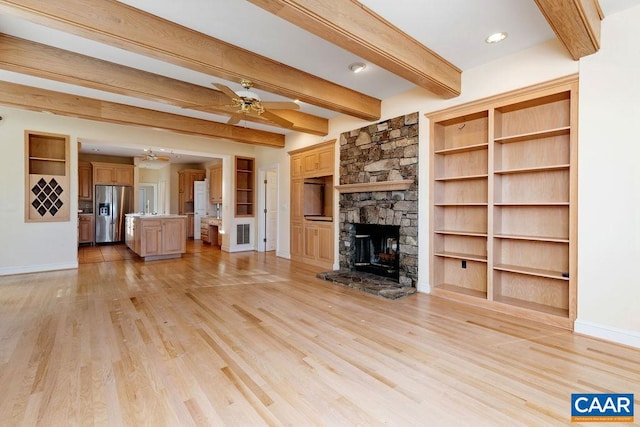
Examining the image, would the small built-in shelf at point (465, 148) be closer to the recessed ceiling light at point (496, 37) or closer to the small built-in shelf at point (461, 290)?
the recessed ceiling light at point (496, 37)

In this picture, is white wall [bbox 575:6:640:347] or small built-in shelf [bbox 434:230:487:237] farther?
small built-in shelf [bbox 434:230:487:237]

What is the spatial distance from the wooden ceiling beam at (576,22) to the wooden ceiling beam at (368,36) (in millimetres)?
1096

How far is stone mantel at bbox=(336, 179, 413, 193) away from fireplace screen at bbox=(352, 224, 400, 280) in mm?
631

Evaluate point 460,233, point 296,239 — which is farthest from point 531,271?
point 296,239

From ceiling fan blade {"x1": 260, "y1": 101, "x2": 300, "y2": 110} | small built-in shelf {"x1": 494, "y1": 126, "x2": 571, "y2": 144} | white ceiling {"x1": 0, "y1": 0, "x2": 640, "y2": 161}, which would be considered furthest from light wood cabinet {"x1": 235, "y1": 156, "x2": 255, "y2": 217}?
small built-in shelf {"x1": 494, "y1": 126, "x2": 571, "y2": 144}

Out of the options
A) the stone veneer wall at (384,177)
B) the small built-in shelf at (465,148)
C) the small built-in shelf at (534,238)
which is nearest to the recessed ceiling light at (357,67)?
the stone veneer wall at (384,177)

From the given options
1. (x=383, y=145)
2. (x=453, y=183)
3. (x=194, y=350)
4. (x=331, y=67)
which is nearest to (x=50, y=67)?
(x=331, y=67)

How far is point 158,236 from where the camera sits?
6.56m

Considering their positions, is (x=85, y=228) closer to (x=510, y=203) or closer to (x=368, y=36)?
(x=368, y=36)

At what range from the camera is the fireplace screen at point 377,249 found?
16.3 ft

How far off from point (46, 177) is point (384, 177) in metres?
5.98

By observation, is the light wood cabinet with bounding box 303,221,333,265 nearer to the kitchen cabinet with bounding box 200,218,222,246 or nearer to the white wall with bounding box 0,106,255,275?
the kitchen cabinet with bounding box 200,218,222,246

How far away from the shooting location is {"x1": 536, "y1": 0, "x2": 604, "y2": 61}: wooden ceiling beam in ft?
7.02

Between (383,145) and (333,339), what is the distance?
10.3 ft
